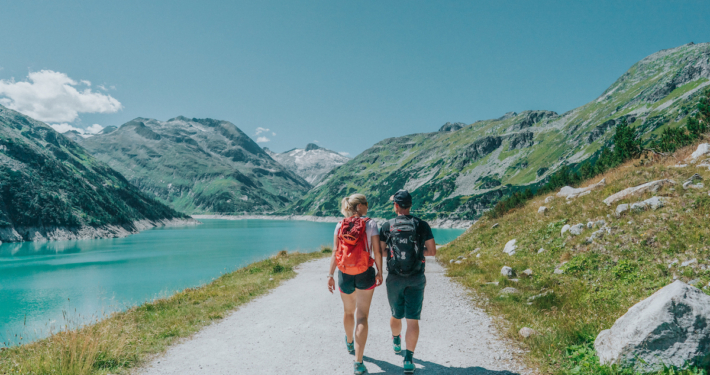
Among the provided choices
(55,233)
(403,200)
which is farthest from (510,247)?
(55,233)

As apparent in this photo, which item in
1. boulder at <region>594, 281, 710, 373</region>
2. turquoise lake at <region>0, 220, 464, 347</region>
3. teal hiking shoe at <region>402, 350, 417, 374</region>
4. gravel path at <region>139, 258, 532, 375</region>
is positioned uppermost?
boulder at <region>594, 281, 710, 373</region>

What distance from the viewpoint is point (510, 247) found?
18.0m

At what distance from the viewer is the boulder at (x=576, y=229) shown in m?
14.2

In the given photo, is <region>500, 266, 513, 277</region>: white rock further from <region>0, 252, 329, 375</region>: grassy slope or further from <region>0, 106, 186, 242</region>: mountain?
<region>0, 106, 186, 242</region>: mountain

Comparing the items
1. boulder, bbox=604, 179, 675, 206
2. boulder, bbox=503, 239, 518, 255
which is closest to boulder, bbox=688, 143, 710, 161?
boulder, bbox=604, 179, 675, 206

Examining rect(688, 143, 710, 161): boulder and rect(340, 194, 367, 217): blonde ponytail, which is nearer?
rect(340, 194, 367, 217): blonde ponytail

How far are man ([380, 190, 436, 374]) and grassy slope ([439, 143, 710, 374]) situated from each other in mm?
2390

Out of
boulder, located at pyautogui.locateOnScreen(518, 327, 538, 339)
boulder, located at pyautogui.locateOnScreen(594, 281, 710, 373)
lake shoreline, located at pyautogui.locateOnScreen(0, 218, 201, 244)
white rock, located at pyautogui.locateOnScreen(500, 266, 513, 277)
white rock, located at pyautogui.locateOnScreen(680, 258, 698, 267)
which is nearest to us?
boulder, located at pyautogui.locateOnScreen(594, 281, 710, 373)

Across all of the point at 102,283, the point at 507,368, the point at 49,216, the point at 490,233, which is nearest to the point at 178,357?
the point at 507,368

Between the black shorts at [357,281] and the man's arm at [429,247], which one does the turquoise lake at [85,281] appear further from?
the man's arm at [429,247]

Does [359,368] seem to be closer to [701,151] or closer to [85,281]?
[701,151]

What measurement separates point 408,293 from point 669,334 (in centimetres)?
381

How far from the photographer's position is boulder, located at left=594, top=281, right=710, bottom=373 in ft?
16.2

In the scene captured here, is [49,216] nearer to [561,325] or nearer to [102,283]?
[102,283]
